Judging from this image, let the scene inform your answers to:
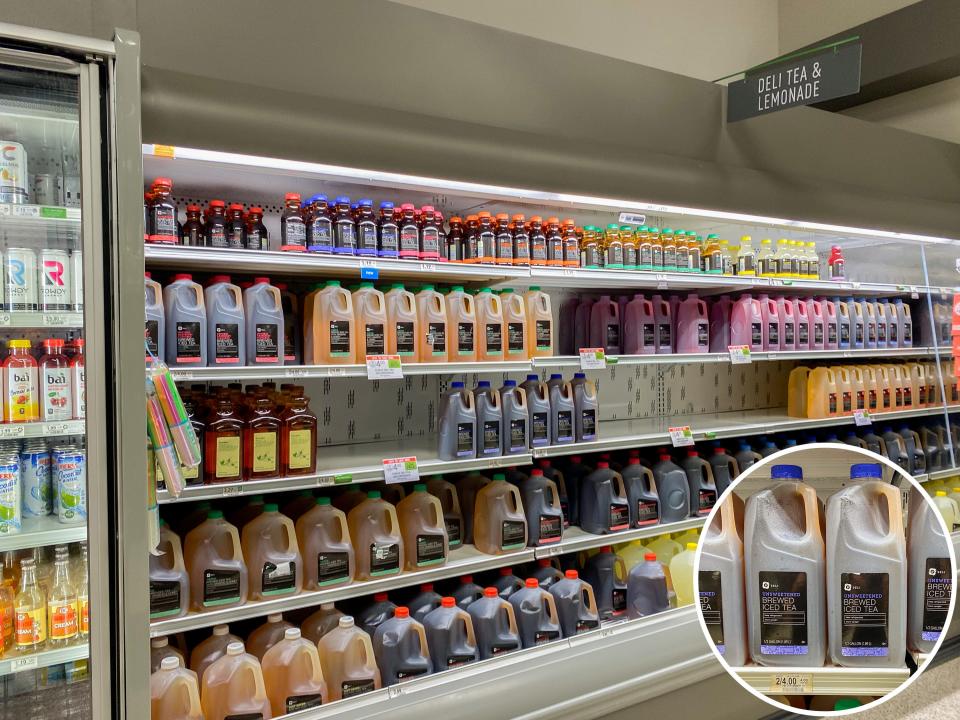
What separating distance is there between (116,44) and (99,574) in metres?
1.28

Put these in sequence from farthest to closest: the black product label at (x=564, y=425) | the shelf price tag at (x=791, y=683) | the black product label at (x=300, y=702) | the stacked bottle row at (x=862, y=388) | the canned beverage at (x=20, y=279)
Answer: the stacked bottle row at (x=862, y=388) → the black product label at (x=564, y=425) → the black product label at (x=300, y=702) → the canned beverage at (x=20, y=279) → the shelf price tag at (x=791, y=683)

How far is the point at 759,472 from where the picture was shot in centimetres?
114

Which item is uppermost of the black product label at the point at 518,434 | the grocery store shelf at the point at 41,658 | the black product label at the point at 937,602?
the black product label at the point at 518,434

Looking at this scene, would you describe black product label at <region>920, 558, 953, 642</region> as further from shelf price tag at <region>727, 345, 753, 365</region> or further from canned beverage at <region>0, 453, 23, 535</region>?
shelf price tag at <region>727, 345, 753, 365</region>

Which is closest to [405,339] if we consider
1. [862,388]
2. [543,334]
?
[543,334]

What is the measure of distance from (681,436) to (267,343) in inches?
80.8

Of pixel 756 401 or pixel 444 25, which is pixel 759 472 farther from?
pixel 756 401

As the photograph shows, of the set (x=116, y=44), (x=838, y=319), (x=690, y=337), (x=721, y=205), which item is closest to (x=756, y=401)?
(x=838, y=319)

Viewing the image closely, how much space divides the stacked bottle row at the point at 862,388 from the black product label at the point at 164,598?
3653mm

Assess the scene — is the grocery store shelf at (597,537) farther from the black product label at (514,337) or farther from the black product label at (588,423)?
the black product label at (514,337)

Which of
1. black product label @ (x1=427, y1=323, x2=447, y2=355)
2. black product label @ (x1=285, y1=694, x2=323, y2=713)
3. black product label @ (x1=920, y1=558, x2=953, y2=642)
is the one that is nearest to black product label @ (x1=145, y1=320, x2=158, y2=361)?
black product label @ (x1=427, y1=323, x2=447, y2=355)

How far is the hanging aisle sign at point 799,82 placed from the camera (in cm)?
276

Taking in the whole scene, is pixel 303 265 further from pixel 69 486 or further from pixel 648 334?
pixel 648 334

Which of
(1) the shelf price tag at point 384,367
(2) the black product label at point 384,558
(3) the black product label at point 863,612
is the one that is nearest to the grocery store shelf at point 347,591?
(2) the black product label at point 384,558
